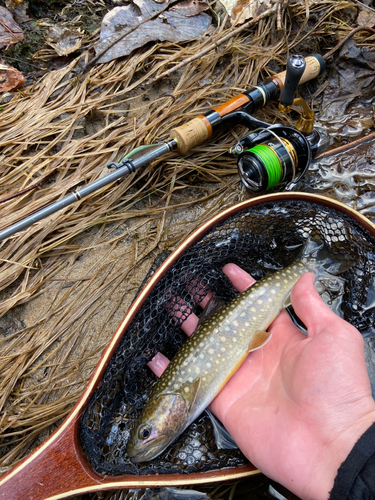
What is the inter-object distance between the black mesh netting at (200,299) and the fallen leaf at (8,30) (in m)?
2.66

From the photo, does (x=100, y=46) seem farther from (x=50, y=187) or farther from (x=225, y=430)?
(x=225, y=430)

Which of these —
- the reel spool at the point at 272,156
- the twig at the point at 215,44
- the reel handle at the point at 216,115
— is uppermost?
the twig at the point at 215,44

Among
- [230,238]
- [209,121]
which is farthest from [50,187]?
[230,238]

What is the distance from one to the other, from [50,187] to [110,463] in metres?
1.95

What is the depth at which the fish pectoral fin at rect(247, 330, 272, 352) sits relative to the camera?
1895mm

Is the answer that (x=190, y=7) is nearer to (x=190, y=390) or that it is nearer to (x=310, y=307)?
(x=310, y=307)

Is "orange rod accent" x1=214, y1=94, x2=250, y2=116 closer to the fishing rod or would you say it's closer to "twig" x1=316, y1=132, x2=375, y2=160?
the fishing rod

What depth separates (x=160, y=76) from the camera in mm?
2895

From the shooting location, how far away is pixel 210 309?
2.15m

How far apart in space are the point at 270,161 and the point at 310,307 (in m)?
1.00

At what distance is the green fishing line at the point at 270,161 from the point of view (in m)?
2.20

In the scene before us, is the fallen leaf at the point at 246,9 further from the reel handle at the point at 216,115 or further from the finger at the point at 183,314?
the finger at the point at 183,314

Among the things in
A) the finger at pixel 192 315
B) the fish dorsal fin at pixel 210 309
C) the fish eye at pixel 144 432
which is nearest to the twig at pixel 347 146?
the finger at pixel 192 315

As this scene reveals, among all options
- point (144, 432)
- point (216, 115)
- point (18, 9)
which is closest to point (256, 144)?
point (216, 115)
